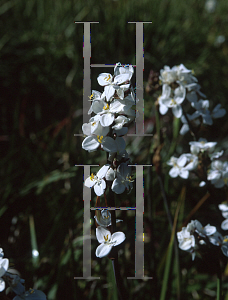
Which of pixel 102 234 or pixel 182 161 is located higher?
pixel 182 161

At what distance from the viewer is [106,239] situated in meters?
0.81

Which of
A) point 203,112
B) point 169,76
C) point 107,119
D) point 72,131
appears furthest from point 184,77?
point 72,131

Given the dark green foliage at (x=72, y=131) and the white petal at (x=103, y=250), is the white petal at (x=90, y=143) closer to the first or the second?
the white petal at (x=103, y=250)

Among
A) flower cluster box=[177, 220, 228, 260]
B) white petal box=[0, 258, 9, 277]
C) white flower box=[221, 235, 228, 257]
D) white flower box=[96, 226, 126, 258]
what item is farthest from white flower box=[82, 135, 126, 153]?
white flower box=[221, 235, 228, 257]

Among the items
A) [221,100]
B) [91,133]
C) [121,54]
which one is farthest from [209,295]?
[121,54]

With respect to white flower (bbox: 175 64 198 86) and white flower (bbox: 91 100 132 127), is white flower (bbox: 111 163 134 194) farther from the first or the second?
white flower (bbox: 175 64 198 86)

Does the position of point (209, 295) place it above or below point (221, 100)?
below

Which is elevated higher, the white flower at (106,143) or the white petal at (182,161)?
the white flower at (106,143)

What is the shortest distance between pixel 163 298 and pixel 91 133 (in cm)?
69

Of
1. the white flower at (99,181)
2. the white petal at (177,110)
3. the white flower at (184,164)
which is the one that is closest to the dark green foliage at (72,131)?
the white flower at (184,164)

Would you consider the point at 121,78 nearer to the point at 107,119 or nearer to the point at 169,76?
the point at 107,119

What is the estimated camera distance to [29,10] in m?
3.07

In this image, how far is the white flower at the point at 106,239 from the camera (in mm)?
774

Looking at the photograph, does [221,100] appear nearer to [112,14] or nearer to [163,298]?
[112,14]
